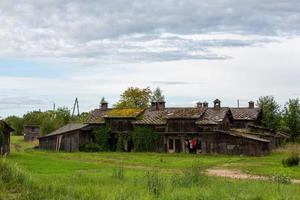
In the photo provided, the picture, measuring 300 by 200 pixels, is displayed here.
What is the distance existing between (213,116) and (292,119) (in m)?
17.0

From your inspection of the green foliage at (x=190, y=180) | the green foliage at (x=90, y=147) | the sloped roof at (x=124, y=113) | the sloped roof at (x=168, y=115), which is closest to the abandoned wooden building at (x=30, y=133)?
the green foliage at (x=90, y=147)

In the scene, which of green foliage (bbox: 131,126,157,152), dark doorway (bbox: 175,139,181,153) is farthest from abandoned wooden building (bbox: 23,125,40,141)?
dark doorway (bbox: 175,139,181,153)

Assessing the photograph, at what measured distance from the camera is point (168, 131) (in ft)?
231

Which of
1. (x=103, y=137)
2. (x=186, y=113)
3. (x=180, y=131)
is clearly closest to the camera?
(x=180, y=131)

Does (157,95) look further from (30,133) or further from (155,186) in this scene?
(155,186)

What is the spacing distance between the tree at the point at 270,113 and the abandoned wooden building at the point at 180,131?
588 centimetres

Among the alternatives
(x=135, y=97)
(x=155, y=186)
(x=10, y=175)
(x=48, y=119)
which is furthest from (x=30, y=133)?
(x=10, y=175)

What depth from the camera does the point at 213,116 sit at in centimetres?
6969

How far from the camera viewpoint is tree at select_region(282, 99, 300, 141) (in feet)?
264

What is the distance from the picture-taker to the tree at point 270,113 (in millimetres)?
85312

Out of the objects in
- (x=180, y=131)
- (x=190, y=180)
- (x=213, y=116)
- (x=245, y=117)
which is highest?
(x=245, y=117)

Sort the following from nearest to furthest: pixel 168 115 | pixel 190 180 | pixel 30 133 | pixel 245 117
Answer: pixel 190 180, pixel 168 115, pixel 245 117, pixel 30 133

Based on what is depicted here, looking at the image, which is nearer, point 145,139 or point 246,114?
point 145,139

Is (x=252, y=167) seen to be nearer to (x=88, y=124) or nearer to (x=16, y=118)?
(x=88, y=124)
